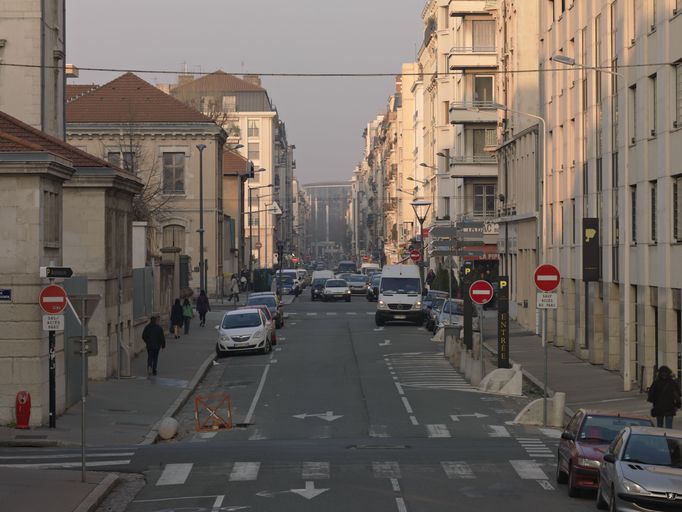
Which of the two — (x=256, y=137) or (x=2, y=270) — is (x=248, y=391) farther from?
(x=256, y=137)

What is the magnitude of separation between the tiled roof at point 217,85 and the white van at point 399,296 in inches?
3149

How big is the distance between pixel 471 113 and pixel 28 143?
58378 millimetres

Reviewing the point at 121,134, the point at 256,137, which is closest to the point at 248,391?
the point at 121,134

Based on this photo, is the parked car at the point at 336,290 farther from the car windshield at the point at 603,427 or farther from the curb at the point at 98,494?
the car windshield at the point at 603,427

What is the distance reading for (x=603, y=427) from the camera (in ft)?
62.1

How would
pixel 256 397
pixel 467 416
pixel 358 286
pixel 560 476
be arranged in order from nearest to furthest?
pixel 560 476 → pixel 467 416 → pixel 256 397 → pixel 358 286

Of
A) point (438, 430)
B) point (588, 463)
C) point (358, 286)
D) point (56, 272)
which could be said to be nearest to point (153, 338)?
point (56, 272)

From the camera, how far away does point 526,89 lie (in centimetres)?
6097

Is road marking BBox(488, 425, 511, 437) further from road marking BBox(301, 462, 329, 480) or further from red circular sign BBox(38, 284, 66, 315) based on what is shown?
red circular sign BBox(38, 284, 66, 315)

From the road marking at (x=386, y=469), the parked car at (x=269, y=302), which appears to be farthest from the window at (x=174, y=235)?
the road marking at (x=386, y=469)

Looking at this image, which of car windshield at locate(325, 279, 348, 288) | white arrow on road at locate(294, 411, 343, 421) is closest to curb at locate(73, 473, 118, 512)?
white arrow on road at locate(294, 411, 343, 421)

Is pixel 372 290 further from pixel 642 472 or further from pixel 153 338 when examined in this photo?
pixel 642 472

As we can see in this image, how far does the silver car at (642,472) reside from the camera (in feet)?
49.0

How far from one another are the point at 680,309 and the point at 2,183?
15703mm
